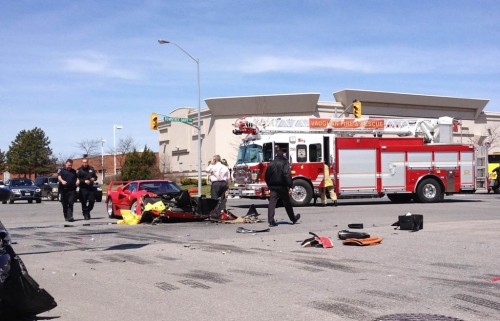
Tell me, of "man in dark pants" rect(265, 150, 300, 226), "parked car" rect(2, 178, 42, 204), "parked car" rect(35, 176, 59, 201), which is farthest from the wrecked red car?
"parked car" rect(35, 176, 59, 201)

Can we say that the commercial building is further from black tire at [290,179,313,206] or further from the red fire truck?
black tire at [290,179,313,206]

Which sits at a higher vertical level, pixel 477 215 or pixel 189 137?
pixel 189 137

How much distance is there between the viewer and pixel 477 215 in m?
16.6

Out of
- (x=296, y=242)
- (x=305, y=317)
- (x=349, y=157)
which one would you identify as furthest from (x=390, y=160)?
(x=305, y=317)

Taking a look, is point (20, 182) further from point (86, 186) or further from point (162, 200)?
point (162, 200)

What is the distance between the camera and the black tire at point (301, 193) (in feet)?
72.3

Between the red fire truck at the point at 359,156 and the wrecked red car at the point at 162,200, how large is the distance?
5.29 meters

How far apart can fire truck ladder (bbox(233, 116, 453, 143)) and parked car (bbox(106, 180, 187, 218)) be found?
561 centimetres

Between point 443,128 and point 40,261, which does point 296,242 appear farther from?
point 443,128

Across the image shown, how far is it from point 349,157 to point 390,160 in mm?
1709

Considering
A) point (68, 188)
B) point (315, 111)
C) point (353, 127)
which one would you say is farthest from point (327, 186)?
point (315, 111)

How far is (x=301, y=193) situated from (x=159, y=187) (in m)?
6.54

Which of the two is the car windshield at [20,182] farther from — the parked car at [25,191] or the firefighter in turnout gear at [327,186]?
the firefighter in turnout gear at [327,186]

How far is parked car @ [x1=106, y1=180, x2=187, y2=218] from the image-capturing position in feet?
54.5
